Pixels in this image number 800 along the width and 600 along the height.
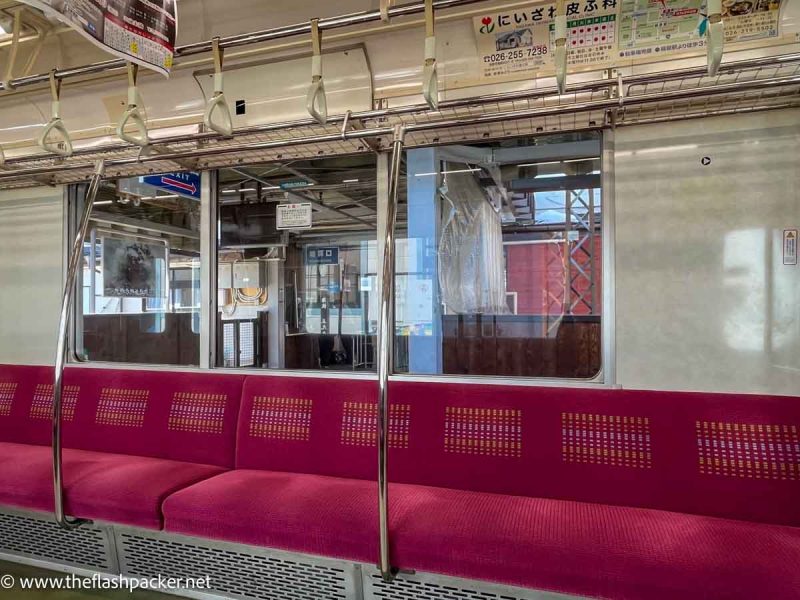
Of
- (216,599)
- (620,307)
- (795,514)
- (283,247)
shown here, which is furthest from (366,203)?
(795,514)

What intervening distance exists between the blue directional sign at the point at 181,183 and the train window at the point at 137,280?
150mm

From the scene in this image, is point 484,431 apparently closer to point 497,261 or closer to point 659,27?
point 497,261

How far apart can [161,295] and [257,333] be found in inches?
31.0

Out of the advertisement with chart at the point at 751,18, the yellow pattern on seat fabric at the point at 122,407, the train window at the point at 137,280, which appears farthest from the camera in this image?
the train window at the point at 137,280

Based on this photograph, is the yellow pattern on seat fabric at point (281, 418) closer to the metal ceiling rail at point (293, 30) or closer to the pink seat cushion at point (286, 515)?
the pink seat cushion at point (286, 515)

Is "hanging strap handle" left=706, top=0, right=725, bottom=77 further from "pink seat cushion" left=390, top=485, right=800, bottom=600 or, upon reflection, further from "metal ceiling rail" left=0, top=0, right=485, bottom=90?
"pink seat cushion" left=390, top=485, right=800, bottom=600

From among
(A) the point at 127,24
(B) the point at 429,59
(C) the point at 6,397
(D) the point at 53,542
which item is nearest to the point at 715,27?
(B) the point at 429,59

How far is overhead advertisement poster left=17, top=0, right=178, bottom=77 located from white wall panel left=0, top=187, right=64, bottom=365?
2032mm

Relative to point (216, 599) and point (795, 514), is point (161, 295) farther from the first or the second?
point (795, 514)

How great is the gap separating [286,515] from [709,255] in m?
2.11

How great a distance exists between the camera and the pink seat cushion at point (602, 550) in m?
1.54

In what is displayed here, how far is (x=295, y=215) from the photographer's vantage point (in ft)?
10.7

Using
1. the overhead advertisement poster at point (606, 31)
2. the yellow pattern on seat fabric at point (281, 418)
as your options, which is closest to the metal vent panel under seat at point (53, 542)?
the yellow pattern on seat fabric at point (281, 418)

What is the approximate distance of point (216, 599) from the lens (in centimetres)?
215
